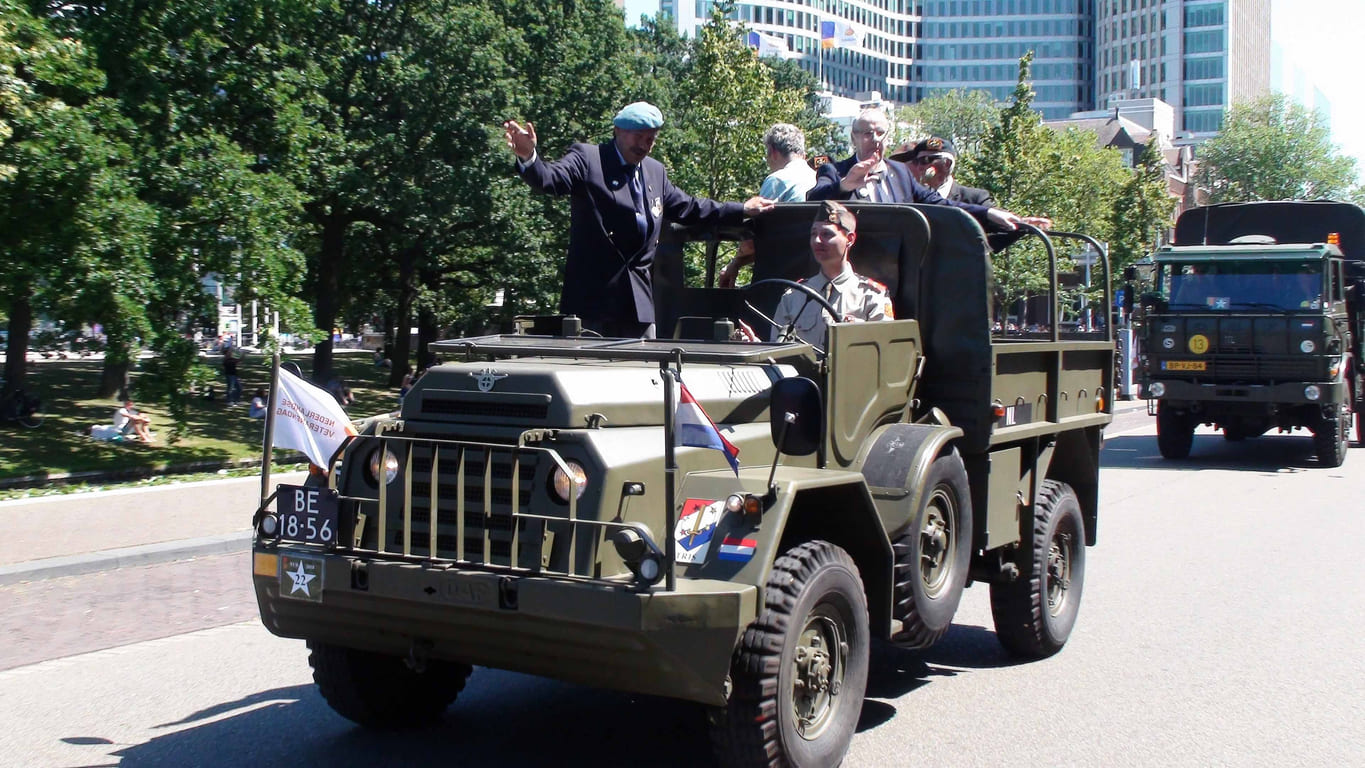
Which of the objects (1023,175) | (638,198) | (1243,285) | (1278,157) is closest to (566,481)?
(638,198)

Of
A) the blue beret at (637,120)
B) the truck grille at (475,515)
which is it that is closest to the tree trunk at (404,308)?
the blue beret at (637,120)

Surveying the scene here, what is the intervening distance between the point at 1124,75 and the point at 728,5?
141992 millimetres

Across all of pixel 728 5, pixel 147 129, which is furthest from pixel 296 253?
pixel 728 5

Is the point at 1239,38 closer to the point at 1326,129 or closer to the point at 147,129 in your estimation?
the point at 1326,129

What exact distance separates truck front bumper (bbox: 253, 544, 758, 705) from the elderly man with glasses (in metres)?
3.19

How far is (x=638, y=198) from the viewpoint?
237 inches

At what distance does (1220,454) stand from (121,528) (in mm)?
15992

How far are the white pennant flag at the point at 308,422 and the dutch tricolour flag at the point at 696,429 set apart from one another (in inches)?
55.4

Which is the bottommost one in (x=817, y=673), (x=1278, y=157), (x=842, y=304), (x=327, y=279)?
(x=817, y=673)

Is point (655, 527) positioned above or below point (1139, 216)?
below

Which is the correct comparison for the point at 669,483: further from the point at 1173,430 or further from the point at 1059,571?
the point at 1173,430

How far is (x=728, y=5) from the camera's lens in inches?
1042

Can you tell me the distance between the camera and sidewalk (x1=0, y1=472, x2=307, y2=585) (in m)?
9.50

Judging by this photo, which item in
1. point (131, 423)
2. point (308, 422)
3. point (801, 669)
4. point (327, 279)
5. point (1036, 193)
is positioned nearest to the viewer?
point (801, 669)
